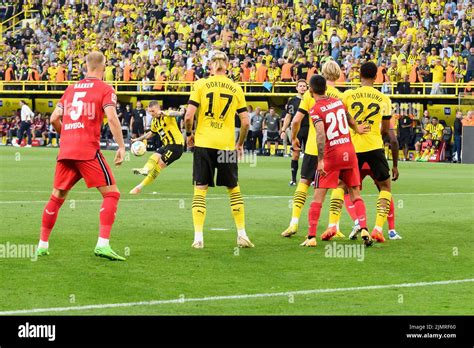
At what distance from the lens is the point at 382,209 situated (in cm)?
1430

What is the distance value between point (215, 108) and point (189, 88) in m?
35.0

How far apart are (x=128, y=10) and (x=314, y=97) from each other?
1711 inches

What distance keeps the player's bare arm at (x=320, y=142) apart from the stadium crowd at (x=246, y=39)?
2652 centimetres

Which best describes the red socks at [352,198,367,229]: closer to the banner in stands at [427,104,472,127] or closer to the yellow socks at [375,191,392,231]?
the yellow socks at [375,191,392,231]

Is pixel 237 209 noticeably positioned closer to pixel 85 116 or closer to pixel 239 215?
pixel 239 215

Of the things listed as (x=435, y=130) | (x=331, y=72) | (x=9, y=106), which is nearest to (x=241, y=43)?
(x=435, y=130)

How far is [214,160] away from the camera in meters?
13.5

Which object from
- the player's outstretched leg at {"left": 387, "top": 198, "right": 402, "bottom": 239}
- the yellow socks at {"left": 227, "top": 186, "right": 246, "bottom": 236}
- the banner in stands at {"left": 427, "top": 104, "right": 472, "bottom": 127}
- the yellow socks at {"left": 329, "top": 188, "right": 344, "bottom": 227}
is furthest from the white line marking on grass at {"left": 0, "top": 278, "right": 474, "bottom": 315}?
the banner in stands at {"left": 427, "top": 104, "right": 472, "bottom": 127}

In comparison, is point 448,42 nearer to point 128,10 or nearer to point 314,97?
point 128,10

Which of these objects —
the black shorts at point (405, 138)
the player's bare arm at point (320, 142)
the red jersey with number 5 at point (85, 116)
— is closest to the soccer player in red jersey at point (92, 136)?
the red jersey with number 5 at point (85, 116)

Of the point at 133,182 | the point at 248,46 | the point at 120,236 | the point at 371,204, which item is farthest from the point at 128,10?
the point at 120,236

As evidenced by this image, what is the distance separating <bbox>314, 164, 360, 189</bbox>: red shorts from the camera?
44.5ft

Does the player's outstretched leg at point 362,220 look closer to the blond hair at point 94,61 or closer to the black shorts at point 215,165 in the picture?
the black shorts at point 215,165

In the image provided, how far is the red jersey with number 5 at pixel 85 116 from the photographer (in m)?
12.1
